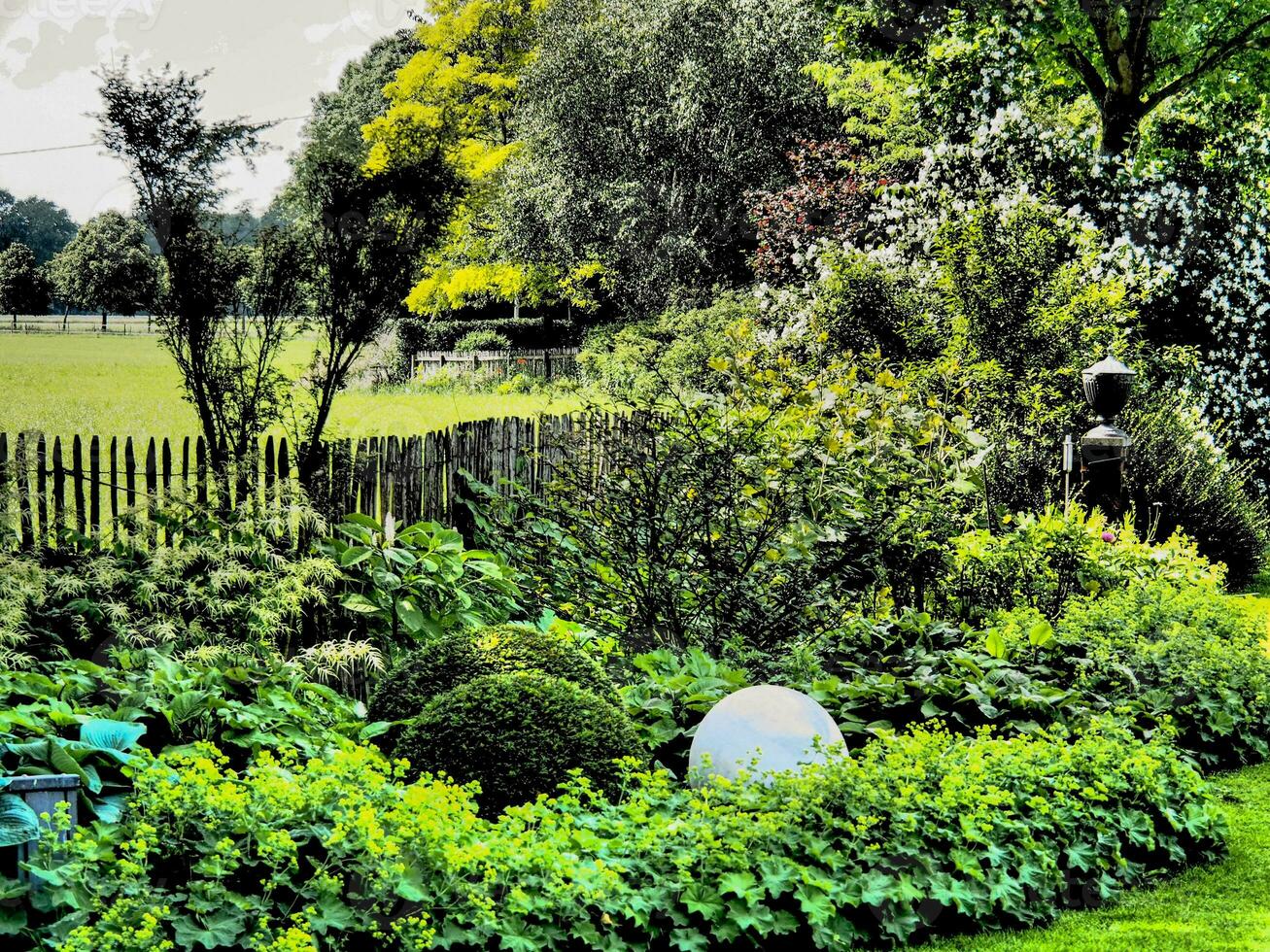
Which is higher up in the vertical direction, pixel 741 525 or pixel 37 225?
pixel 37 225

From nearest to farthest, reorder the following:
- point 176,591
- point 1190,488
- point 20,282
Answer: point 176,591 < point 20,282 < point 1190,488

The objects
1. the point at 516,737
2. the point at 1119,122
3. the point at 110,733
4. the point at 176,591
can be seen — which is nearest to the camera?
the point at 110,733

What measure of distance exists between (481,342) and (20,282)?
1362cm

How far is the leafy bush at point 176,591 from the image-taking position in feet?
16.3

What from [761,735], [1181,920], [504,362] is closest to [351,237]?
[761,735]

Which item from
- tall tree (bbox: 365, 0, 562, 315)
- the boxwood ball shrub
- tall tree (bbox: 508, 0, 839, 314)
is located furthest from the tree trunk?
the boxwood ball shrub

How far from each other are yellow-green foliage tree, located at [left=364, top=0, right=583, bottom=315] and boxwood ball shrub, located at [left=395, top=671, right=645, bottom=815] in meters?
17.6

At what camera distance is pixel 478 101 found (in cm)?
2172

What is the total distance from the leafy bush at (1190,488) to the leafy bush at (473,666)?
23.2 feet

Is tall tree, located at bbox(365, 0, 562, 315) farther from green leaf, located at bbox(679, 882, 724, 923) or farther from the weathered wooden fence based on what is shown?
green leaf, located at bbox(679, 882, 724, 923)

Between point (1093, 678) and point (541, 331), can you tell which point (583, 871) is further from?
point (541, 331)

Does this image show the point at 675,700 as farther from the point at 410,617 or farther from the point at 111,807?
the point at 111,807

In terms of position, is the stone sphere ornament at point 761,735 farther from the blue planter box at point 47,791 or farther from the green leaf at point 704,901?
the blue planter box at point 47,791

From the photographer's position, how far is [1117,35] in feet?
48.0
